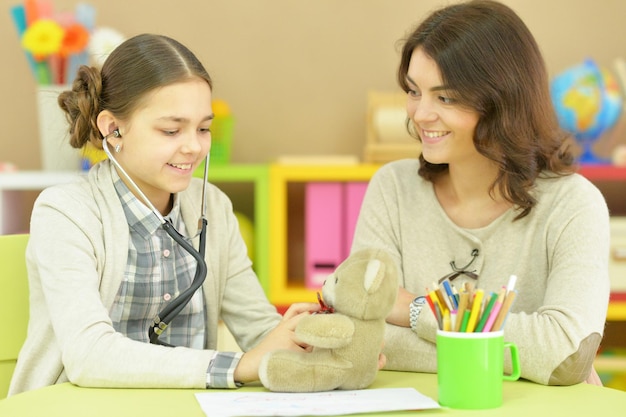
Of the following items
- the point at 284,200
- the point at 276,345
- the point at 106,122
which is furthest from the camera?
the point at 284,200

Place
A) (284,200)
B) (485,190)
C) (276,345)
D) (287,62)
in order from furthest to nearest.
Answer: (287,62) → (284,200) → (485,190) → (276,345)

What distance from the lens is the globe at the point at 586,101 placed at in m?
2.72

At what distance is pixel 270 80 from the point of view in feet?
9.80

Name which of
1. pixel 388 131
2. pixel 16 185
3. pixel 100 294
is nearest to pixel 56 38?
pixel 16 185

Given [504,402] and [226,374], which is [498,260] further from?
[226,374]

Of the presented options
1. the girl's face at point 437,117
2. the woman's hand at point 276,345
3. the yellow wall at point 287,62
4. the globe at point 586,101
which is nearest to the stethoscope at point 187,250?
the woman's hand at point 276,345

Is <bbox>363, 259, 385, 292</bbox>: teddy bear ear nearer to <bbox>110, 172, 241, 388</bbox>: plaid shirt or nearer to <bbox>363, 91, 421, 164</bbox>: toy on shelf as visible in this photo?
A: <bbox>110, 172, 241, 388</bbox>: plaid shirt

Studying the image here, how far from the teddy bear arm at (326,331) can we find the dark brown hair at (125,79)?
21.6 inches

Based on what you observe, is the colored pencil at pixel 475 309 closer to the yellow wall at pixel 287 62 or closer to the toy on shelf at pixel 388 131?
the toy on shelf at pixel 388 131

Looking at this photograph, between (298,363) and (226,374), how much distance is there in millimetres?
120

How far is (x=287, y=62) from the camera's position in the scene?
2.99m

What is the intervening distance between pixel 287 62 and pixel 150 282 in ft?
5.41

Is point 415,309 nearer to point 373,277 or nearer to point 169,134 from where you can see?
point 373,277

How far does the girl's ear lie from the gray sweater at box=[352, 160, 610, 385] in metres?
0.52
